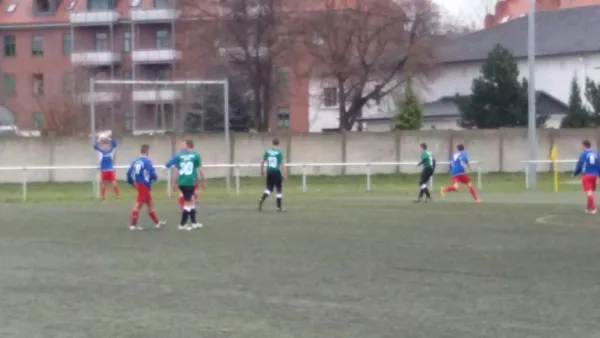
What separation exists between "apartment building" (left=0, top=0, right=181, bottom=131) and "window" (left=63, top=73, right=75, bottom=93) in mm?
153

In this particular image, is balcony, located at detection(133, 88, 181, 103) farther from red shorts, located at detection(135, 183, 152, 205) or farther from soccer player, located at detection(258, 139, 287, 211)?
red shorts, located at detection(135, 183, 152, 205)

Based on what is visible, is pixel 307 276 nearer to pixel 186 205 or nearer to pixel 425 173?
pixel 186 205

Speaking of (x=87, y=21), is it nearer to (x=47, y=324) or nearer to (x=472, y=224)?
(x=472, y=224)

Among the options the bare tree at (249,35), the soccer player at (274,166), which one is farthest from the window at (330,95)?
the soccer player at (274,166)

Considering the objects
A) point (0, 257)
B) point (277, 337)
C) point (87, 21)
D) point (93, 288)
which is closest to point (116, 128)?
point (87, 21)

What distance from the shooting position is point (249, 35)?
56.7 metres

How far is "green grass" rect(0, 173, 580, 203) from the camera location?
3835 cm

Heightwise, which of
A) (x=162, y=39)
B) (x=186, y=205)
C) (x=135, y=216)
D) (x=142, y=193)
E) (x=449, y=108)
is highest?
(x=162, y=39)

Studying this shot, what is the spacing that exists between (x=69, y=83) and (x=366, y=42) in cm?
1799

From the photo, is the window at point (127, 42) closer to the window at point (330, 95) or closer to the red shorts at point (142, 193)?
the window at point (330, 95)

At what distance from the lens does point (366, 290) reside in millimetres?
13641

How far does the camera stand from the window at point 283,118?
7881 centimetres

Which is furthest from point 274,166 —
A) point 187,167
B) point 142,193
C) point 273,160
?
point 142,193

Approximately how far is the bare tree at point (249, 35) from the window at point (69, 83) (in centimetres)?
886
